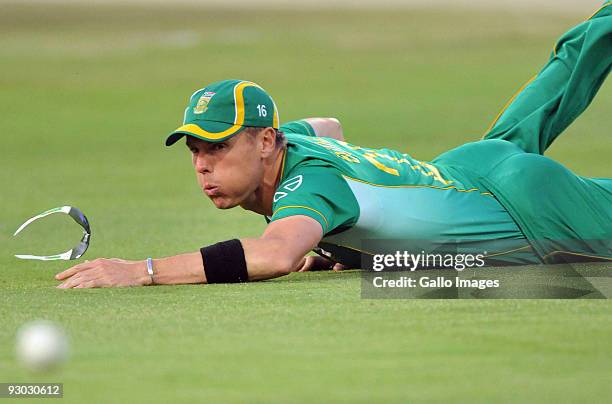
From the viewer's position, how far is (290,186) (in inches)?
225

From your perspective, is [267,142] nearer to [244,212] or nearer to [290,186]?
[290,186]

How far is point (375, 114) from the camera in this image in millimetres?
19938

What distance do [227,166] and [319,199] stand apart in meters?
0.47

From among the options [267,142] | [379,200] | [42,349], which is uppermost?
[267,142]

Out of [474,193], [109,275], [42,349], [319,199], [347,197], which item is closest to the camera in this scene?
[42,349]

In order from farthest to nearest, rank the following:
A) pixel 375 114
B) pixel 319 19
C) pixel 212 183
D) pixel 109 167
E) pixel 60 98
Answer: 1. pixel 319 19
2. pixel 60 98
3. pixel 375 114
4. pixel 109 167
5. pixel 212 183

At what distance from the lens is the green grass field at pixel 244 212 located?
12.6 ft

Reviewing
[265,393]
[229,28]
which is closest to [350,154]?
[265,393]

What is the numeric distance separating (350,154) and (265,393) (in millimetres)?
2629

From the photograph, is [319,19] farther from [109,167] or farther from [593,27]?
[593,27]

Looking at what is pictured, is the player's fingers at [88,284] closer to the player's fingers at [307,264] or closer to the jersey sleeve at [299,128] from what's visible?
the player's fingers at [307,264]

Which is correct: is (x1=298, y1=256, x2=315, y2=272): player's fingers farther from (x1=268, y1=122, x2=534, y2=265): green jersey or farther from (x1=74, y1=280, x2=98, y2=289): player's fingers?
(x1=74, y1=280, x2=98, y2=289): player's fingers

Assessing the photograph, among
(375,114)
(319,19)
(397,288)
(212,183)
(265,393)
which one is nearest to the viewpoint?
(265,393)

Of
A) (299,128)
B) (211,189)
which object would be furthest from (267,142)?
(299,128)
